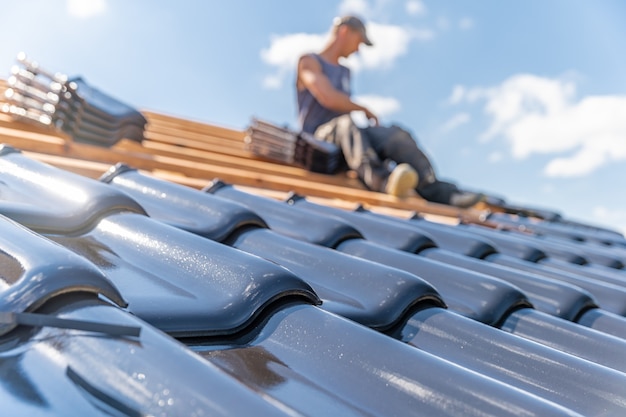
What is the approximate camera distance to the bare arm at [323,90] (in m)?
4.85

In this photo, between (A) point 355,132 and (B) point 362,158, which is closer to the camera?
(B) point 362,158

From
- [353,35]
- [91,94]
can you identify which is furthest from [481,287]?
[353,35]

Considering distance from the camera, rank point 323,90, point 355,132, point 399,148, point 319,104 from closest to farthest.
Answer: point 355,132 < point 399,148 < point 323,90 < point 319,104

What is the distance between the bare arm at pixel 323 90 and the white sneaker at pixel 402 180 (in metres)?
0.92

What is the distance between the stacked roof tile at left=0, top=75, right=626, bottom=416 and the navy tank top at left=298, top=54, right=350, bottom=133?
3.36 m

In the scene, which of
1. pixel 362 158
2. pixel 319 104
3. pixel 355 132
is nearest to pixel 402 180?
pixel 362 158

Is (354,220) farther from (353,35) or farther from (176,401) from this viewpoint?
(353,35)

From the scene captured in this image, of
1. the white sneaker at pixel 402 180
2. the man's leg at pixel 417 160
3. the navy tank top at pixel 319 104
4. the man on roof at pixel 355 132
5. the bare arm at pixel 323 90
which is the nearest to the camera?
the white sneaker at pixel 402 180

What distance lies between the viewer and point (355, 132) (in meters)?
4.53

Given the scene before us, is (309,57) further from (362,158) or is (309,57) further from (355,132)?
(362,158)

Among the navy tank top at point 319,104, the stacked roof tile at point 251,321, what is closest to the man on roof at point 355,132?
the navy tank top at point 319,104

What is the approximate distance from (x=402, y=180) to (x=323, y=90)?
1.24 metres

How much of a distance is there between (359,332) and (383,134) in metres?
3.81

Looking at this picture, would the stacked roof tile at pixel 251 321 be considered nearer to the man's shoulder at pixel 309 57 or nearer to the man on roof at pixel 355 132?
the man on roof at pixel 355 132
